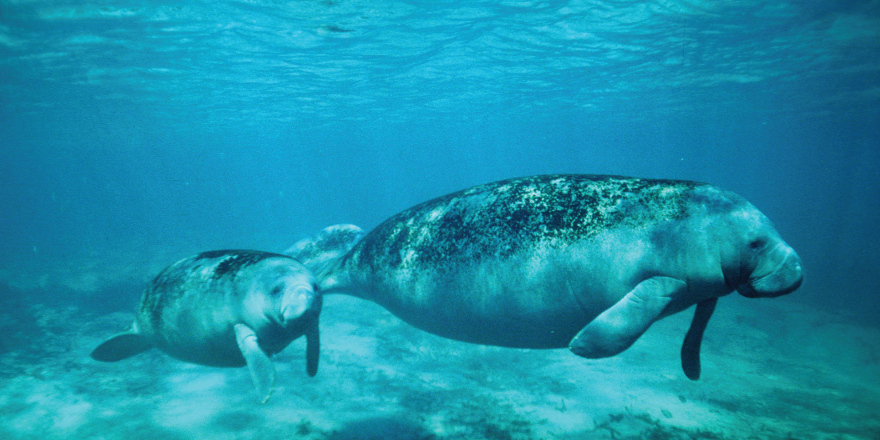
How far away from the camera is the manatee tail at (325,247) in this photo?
5840 mm

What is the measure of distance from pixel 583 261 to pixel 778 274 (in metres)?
1.37

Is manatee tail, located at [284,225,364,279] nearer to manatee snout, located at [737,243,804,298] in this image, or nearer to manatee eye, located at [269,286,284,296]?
manatee eye, located at [269,286,284,296]

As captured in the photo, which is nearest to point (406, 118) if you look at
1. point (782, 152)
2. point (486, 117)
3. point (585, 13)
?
point (486, 117)

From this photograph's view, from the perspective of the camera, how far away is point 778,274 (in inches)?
118

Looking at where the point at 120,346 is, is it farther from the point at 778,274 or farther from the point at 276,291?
the point at 778,274

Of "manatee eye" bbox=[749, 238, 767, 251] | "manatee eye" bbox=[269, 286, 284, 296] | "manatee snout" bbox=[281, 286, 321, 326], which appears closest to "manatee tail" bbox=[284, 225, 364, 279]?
"manatee eye" bbox=[269, 286, 284, 296]

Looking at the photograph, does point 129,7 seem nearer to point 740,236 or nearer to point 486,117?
point 740,236

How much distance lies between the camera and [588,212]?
354 cm

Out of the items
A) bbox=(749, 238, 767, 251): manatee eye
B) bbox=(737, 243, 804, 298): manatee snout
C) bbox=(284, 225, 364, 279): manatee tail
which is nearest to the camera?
bbox=(737, 243, 804, 298): manatee snout

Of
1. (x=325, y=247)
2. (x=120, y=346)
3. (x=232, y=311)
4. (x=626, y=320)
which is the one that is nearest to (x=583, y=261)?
(x=626, y=320)

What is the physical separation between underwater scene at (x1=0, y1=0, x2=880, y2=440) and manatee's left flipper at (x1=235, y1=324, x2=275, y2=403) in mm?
28

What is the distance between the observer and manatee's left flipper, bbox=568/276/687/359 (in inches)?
118

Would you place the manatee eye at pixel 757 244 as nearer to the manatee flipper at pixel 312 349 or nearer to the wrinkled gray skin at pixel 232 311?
the wrinkled gray skin at pixel 232 311

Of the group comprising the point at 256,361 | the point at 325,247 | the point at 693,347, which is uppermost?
the point at 325,247
